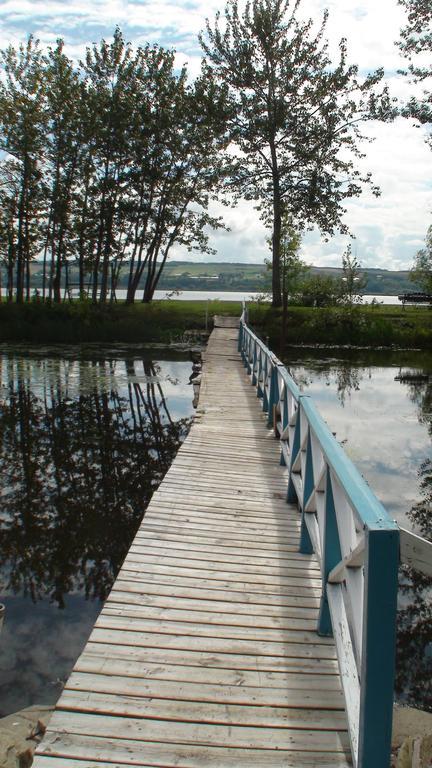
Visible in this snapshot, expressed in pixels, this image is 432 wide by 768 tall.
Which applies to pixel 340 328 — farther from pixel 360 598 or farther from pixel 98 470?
pixel 360 598

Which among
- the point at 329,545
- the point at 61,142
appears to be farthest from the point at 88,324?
Result: the point at 329,545

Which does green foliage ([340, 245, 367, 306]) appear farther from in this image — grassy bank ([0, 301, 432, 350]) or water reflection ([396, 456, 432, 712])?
water reflection ([396, 456, 432, 712])

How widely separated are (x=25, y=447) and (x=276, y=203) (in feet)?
72.2

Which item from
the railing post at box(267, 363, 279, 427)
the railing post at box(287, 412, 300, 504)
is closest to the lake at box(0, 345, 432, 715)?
the railing post at box(287, 412, 300, 504)

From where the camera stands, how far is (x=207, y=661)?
346 centimetres

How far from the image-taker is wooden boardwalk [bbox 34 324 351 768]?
2.79 meters

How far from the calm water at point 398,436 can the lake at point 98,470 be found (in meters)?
0.02

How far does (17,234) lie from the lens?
32.9m

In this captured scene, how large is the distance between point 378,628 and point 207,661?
1.31 meters

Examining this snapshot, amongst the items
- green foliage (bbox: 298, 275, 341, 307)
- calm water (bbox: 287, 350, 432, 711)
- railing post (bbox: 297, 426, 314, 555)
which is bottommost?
calm water (bbox: 287, 350, 432, 711)

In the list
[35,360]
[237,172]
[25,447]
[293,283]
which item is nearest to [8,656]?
[25,447]

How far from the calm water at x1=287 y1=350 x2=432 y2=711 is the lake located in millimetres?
21

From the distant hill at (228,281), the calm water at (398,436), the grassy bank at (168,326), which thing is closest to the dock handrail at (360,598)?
the calm water at (398,436)

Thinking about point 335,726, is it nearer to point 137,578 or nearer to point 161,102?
point 137,578
